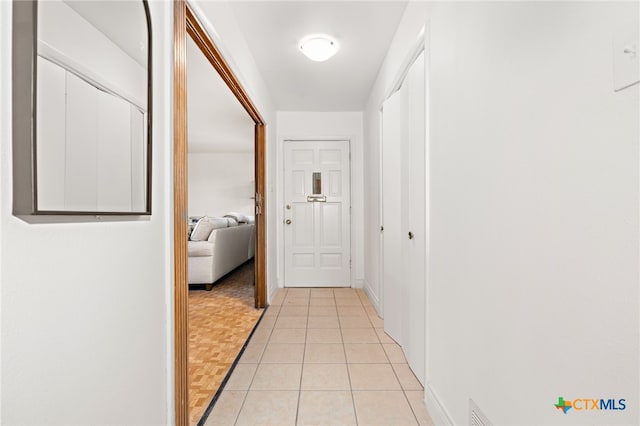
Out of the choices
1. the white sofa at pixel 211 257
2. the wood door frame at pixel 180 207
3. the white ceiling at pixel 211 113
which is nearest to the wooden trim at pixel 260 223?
the white ceiling at pixel 211 113

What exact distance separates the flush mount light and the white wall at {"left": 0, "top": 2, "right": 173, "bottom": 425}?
1.50 metres

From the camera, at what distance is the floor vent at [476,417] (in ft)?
3.83

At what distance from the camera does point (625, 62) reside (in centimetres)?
64

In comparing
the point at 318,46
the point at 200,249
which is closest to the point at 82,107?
the point at 318,46

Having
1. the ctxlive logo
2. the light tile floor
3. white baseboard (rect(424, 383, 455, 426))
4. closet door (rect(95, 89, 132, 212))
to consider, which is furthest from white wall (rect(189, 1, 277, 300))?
white baseboard (rect(424, 383, 455, 426))

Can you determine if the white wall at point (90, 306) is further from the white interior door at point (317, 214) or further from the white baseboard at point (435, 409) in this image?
the white interior door at point (317, 214)

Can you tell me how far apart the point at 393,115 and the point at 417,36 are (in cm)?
75

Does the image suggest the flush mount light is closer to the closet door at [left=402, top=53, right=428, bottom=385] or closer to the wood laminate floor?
the closet door at [left=402, top=53, right=428, bottom=385]

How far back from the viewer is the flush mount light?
261 centimetres

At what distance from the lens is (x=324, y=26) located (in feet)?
8.21

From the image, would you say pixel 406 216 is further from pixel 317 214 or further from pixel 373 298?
pixel 317 214

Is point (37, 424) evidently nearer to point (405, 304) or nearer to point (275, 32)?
point (405, 304)

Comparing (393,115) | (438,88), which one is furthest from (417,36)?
(393,115)

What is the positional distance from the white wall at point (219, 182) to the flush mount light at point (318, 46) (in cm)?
514
